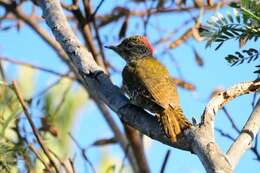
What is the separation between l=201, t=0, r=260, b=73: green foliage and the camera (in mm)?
2469

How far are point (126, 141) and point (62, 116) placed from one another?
8.49 feet

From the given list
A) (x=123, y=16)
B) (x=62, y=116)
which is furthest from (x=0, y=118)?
(x=62, y=116)

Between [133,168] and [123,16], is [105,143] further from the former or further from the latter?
[123,16]

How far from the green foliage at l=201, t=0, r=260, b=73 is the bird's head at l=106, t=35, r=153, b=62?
209 centimetres

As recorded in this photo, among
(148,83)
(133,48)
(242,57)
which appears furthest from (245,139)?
(133,48)

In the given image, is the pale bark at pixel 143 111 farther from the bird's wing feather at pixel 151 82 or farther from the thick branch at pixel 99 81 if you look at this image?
the bird's wing feather at pixel 151 82

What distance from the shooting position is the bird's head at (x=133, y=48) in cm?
481

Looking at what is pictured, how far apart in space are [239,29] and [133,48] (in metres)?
2.28

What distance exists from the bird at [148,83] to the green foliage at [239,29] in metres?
0.48

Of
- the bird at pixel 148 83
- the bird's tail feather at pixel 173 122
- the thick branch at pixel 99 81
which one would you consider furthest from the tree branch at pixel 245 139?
the thick branch at pixel 99 81

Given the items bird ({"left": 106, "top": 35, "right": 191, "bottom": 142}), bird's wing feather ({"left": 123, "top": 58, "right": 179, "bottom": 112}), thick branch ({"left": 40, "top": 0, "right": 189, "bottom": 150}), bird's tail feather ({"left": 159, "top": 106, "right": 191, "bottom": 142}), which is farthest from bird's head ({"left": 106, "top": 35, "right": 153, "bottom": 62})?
thick branch ({"left": 40, "top": 0, "right": 189, "bottom": 150})

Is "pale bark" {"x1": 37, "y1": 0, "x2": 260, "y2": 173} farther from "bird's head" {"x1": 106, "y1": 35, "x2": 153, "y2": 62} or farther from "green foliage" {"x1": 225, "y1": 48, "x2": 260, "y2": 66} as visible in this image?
"bird's head" {"x1": 106, "y1": 35, "x2": 153, "y2": 62}

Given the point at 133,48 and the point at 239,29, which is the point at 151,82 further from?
the point at 239,29

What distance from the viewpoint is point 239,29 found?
257cm
